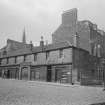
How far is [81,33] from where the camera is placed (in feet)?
127

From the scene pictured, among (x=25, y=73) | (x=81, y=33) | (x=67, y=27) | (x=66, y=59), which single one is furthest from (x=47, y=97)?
(x=67, y=27)

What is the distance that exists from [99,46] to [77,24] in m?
7.59

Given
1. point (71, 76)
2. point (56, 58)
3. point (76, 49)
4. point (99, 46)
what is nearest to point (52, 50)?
point (56, 58)

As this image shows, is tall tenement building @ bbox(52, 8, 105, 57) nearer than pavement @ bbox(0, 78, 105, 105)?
No

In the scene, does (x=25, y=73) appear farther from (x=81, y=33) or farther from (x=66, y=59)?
(x=81, y=33)

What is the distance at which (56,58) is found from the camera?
1236 inches

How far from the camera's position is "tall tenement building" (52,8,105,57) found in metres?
37.6

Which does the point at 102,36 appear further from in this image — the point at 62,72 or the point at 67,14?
the point at 62,72

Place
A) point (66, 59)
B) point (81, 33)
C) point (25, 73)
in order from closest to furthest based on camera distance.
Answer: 1. point (66, 59)
2. point (25, 73)
3. point (81, 33)

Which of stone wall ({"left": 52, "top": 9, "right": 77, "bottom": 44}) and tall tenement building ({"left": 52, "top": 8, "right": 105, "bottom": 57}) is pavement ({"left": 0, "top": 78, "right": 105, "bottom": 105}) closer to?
tall tenement building ({"left": 52, "top": 8, "right": 105, "bottom": 57})

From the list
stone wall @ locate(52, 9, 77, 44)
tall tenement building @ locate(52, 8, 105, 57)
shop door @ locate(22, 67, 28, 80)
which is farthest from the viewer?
stone wall @ locate(52, 9, 77, 44)

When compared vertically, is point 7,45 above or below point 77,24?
below

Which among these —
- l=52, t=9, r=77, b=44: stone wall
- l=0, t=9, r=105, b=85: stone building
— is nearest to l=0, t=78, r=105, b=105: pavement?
l=0, t=9, r=105, b=85: stone building

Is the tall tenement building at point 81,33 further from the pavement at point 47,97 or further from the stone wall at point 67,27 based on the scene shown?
the pavement at point 47,97
